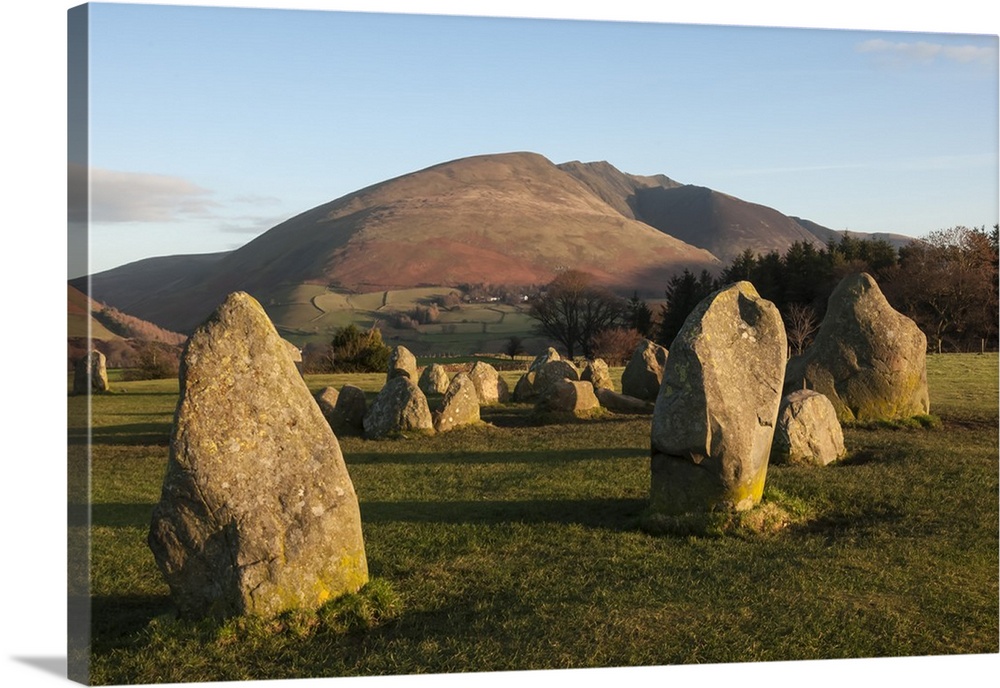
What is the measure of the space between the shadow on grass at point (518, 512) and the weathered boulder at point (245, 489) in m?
5.09

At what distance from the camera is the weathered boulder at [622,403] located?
2783cm

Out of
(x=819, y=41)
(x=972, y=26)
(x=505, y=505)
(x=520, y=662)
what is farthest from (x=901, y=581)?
(x=819, y=41)

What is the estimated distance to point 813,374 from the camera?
930 inches

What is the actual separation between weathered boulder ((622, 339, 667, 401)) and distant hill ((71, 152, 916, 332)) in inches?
1680

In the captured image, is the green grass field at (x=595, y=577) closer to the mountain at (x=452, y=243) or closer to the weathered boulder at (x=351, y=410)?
the weathered boulder at (x=351, y=410)

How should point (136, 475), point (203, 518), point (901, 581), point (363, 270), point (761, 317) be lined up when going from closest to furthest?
point (203, 518)
point (901, 581)
point (761, 317)
point (136, 475)
point (363, 270)

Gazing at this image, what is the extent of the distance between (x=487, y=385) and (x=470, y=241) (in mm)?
67479

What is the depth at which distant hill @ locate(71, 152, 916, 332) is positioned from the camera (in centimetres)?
8525

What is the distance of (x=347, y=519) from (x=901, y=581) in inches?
256

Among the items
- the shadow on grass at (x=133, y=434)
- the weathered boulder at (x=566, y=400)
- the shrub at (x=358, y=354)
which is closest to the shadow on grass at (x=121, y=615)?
the shadow on grass at (x=133, y=434)

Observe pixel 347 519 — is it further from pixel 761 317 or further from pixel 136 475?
pixel 136 475

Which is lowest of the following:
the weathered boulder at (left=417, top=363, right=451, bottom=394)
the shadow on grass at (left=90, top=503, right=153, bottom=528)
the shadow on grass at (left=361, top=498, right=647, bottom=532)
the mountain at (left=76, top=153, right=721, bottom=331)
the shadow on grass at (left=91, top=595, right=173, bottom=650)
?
the shadow on grass at (left=91, top=595, right=173, bottom=650)

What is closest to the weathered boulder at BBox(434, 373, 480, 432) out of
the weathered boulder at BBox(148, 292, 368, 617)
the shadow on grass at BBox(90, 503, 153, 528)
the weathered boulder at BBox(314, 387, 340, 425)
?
the weathered boulder at BBox(314, 387, 340, 425)

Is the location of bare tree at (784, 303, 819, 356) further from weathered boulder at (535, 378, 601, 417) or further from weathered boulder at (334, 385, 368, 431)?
weathered boulder at (334, 385, 368, 431)
